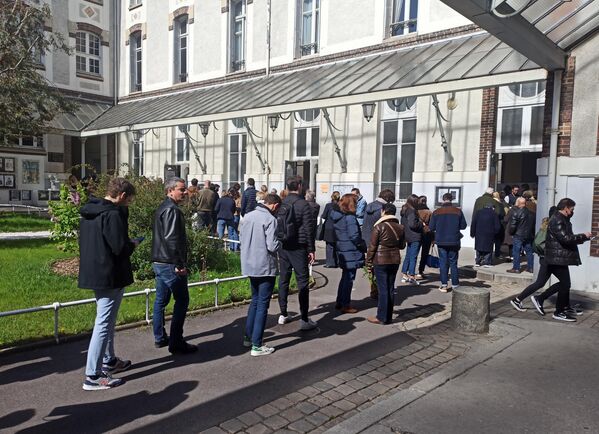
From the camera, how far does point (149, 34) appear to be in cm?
2466

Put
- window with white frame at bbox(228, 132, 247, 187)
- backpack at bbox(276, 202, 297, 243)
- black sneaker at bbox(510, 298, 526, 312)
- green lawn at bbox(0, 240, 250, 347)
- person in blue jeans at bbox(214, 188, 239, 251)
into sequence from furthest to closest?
window with white frame at bbox(228, 132, 247, 187) → person in blue jeans at bbox(214, 188, 239, 251) → black sneaker at bbox(510, 298, 526, 312) → backpack at bbox(276, 202, 297, 243) → green lawn at bbox(0, 240, 250, 347)

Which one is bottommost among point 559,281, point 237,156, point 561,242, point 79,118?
point 559,281

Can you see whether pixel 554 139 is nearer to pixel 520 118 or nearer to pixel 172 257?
pixel 520 118

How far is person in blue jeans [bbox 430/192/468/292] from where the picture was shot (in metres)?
8.47

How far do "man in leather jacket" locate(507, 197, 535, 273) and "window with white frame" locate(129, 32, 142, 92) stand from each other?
71.7ft

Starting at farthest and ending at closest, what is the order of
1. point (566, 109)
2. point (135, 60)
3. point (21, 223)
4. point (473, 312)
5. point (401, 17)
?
point (135, 60) → point (21, 223) → point (401, 17) → point (566, 109) → point (473, 312)

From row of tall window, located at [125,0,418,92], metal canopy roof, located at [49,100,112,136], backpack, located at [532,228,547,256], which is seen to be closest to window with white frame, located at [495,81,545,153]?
row of tall window, located at [125,0,418,92]

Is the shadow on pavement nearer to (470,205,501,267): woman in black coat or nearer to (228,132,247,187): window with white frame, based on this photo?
(470,205,501,267): woman in black coat

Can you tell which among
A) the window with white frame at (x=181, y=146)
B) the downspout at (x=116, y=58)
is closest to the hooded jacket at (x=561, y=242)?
the window with white frame at (x=181, y=146)

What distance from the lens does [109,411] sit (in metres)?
3.86

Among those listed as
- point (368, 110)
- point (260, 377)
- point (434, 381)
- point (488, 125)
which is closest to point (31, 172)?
point (368, 110)

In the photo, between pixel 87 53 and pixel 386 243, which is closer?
pixel 386 243

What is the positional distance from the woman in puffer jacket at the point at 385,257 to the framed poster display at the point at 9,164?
21.4 metres

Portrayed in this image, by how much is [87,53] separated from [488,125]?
21.4 m
